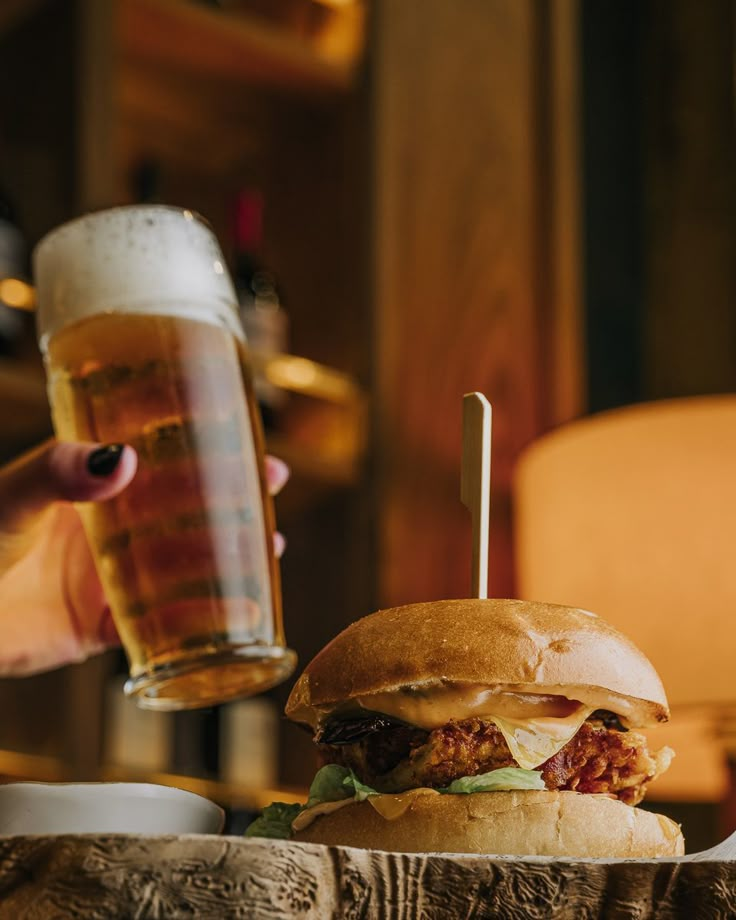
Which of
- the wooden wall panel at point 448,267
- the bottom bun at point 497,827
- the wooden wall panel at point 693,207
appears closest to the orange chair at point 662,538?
the wooden wall panel at point 448,267

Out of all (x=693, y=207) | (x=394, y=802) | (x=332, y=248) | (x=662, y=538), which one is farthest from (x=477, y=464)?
(x=693, y=207)

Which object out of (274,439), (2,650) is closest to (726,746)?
(274,439)

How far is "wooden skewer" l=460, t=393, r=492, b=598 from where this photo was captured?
3.83 feet

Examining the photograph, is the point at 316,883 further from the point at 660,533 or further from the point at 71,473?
the point at 660,533

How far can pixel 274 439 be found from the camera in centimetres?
256

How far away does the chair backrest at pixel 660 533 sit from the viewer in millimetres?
2242

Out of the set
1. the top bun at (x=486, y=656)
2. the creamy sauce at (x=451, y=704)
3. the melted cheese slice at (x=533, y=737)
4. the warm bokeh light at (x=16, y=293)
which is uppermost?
the warm bokeh light at (x=16, y=293)

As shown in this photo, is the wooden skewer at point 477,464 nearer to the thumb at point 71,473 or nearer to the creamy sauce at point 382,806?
the creamy sauce at point 382,806

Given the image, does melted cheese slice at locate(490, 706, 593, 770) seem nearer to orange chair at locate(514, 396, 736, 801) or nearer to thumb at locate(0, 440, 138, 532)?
thumb at locate(0, 440, 138, 532)

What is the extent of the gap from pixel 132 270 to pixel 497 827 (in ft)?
2.00

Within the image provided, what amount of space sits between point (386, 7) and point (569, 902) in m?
2.32

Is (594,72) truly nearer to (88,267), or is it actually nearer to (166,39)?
(166,39)

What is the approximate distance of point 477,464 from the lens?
3.89 ft

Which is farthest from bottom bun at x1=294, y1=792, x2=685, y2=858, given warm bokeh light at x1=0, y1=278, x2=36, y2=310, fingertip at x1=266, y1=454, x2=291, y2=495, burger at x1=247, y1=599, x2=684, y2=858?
warm bokeh light at x1=0, y1=278, x2=36, y2=310
